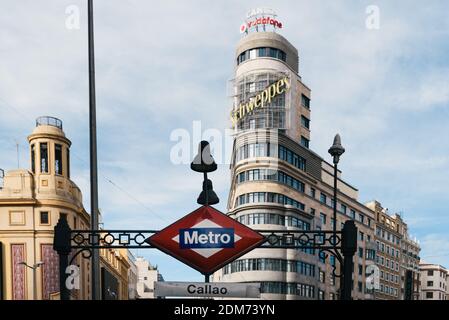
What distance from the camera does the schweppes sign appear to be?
64.1 meters

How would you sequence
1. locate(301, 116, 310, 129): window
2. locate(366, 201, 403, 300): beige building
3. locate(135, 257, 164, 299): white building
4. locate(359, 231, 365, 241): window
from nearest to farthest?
locate(301, 116, 310, 129): window < locate(359, 231, 365, 241): window < locate(366, 201, 403, 300): beige building < locate(135, 257, 164, 299): white building

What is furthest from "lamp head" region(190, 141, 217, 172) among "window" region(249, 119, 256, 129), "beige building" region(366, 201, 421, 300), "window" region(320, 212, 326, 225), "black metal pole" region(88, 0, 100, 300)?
"beige building" region(366, 201, 421, 300)

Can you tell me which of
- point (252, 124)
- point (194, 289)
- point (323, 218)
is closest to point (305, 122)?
point (252, 124)

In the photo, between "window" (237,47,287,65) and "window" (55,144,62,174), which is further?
"window" (237,47,287,65)

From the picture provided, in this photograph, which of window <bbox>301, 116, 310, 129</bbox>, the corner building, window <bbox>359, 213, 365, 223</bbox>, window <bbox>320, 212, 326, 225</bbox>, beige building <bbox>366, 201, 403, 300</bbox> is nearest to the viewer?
the corner building

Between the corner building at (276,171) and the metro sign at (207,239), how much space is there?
50.6 meters

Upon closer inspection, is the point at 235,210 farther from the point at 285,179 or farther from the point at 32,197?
the point at 32,197

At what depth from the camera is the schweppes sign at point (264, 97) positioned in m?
64.1

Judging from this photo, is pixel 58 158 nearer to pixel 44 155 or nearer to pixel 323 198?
pixel 44 155

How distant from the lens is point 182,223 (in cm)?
659

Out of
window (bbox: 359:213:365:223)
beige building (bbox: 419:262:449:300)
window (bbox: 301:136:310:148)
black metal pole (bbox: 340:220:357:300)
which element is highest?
window (bbox: 301:136:310:148)

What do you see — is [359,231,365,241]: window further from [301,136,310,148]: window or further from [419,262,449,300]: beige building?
[419,262,449,300]: beige building

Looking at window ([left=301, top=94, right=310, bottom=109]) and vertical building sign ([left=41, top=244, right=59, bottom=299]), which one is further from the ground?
window ([left=301, top=94, right=310, bottom=109])
